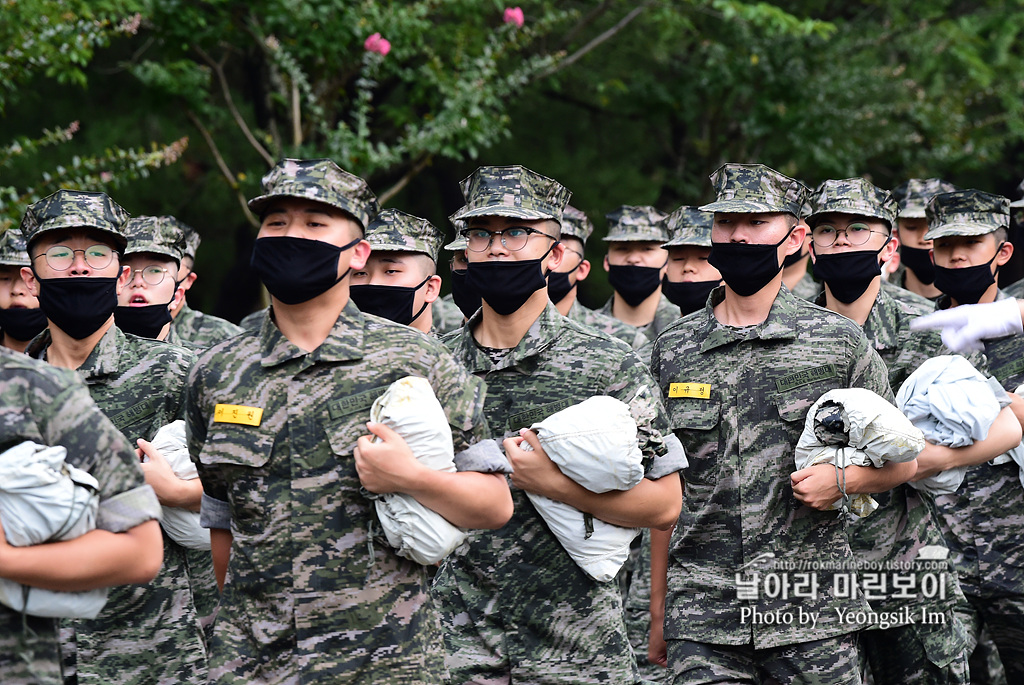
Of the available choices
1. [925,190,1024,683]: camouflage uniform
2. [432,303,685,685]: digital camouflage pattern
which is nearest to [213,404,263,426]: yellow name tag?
[432,303,685,685]: digital camouflage pattern

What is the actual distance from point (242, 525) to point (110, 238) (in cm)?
224

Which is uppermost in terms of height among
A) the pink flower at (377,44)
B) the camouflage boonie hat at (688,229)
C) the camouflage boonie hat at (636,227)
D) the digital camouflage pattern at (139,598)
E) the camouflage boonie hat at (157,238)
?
the pink flower at (377,44)

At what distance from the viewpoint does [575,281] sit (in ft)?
28.5

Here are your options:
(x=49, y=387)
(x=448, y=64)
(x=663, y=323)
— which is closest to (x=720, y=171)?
(x=49, y=387)

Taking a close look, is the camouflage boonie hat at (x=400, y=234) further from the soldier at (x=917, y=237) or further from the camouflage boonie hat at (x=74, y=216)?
the soldier at (x=917, y=237)

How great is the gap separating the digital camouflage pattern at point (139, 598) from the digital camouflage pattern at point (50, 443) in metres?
2.00

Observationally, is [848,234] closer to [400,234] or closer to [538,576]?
[400,234]

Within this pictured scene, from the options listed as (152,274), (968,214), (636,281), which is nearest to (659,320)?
(636,281)

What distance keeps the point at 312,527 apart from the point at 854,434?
2328mm

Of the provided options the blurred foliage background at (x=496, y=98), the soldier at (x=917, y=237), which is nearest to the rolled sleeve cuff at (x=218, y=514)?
the blurred foliage background at (x=496, y=98)

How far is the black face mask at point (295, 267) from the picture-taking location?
3938mm

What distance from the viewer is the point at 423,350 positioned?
402 centimetres

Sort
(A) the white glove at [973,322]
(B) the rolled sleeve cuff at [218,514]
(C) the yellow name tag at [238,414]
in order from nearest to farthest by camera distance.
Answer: (C) the yellow name tag at [238,414] < (B) the rolled sleeve cuff at [218,514] < (A) the white glove at [973,322]

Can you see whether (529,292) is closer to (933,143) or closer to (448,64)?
(448,64)
